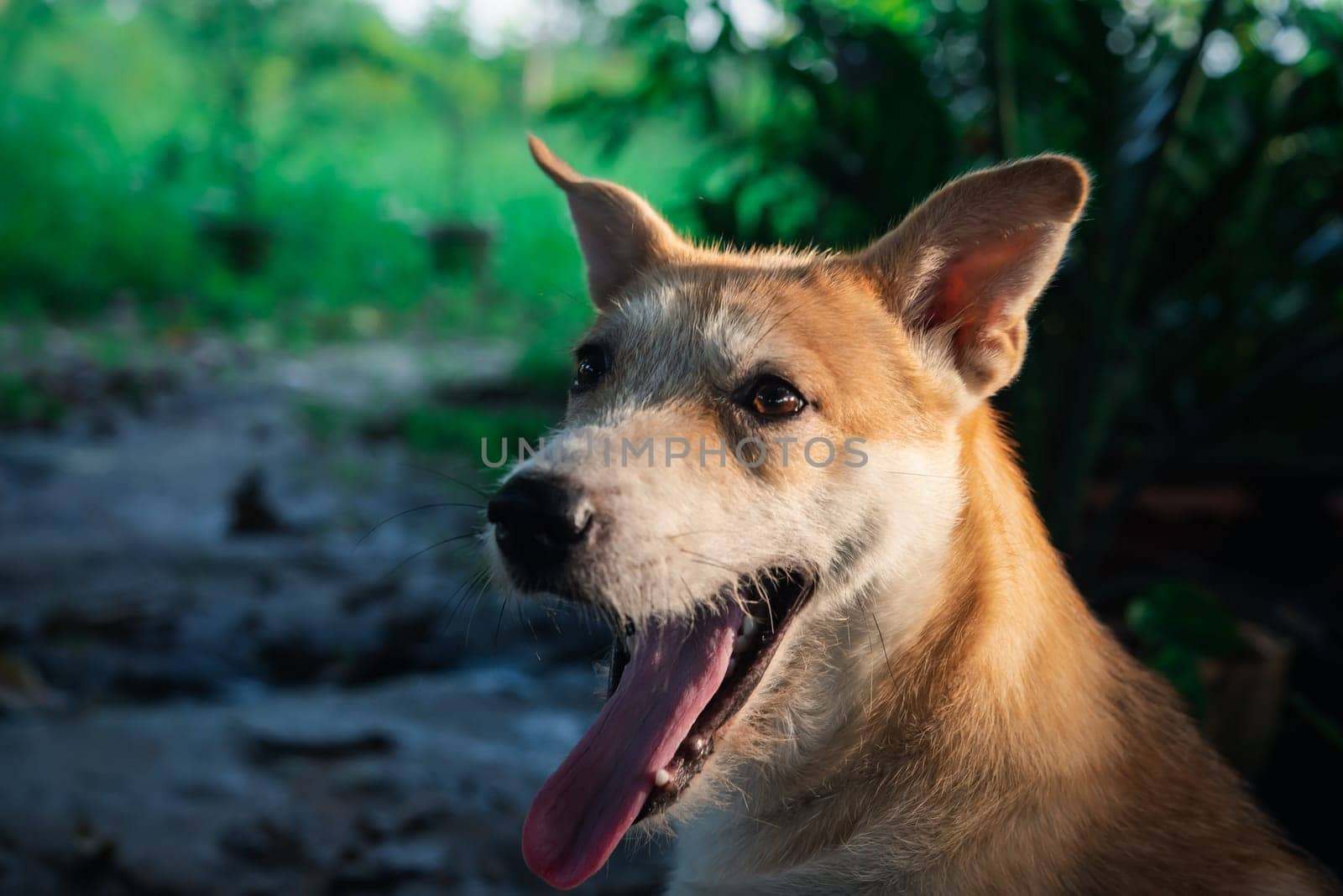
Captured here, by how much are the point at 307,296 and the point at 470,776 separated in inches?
316

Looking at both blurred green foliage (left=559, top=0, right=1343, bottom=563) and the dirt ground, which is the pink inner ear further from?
blurred green foliage (left=559, top=0, right=1343, bottom=563)

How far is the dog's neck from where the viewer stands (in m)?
1.67

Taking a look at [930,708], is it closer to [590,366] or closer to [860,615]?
[860,615]

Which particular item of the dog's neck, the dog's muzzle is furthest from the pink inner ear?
the dog's muzzle

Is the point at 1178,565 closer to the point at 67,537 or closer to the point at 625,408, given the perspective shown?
the point at 625,408

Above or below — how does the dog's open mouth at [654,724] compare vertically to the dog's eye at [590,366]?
below

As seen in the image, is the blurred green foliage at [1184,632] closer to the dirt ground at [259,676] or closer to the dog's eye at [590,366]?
the dirt ground at [259,676]

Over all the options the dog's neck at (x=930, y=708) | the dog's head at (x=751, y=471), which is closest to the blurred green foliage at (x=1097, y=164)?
the dog's head at (x=751, y=471)

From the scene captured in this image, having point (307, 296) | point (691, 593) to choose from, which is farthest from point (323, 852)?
point (307, 296)

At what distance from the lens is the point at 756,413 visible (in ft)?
6.00

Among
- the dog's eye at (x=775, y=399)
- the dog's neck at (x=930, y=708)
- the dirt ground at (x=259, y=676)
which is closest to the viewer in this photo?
the dog's neck at (x=930, y=708)

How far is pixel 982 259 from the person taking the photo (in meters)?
1.90

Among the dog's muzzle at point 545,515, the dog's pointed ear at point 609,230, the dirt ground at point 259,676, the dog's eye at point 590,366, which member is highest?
the dog's pointed ear at point 609,230

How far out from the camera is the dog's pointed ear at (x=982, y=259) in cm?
176
